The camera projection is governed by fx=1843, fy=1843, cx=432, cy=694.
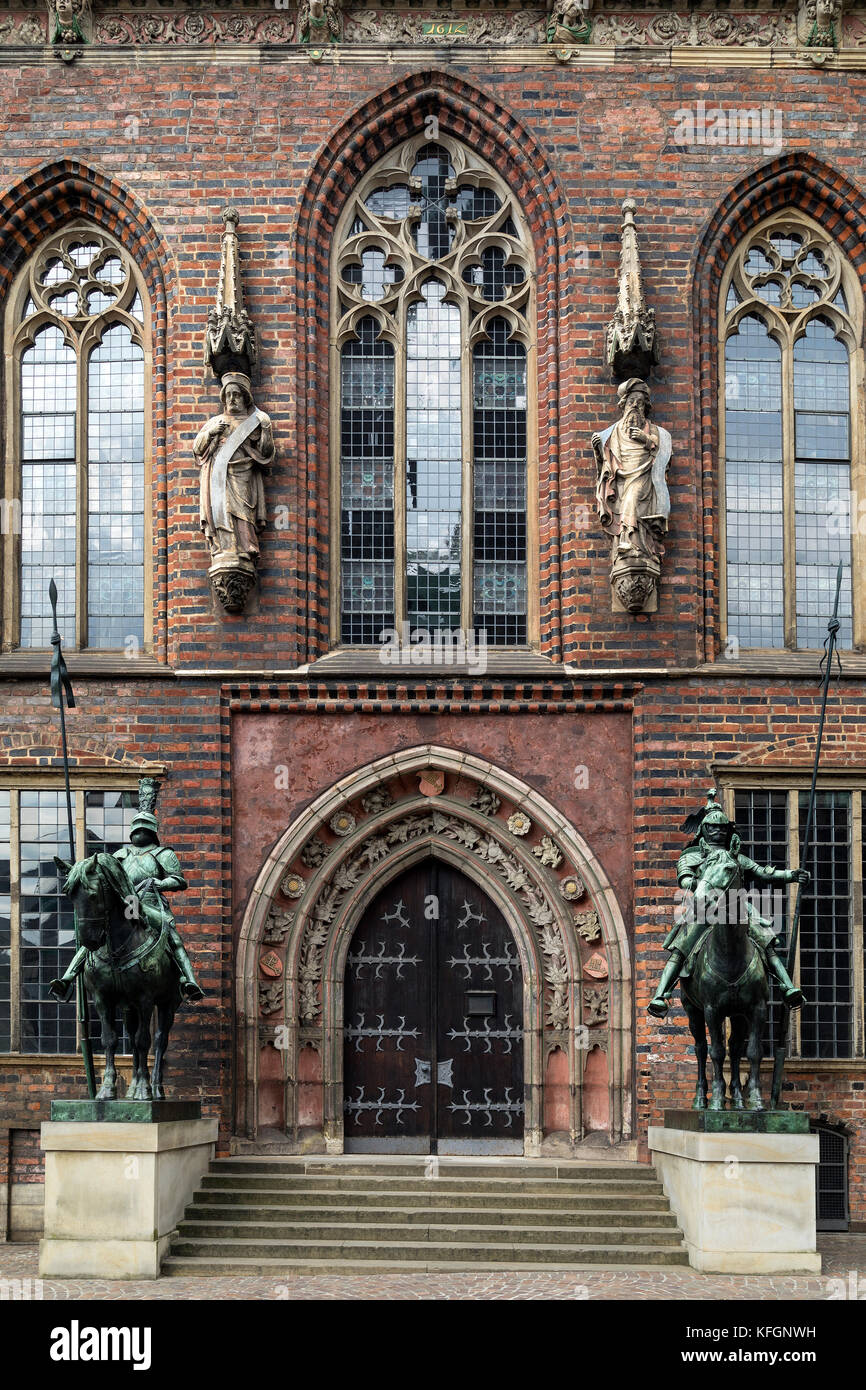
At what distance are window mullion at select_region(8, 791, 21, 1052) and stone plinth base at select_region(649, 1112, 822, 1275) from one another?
6.02 metres

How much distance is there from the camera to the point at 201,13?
16875mm

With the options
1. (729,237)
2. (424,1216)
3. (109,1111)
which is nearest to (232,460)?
(729,237)

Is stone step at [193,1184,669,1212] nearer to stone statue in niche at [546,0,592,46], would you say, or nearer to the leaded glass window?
the leaded glass window

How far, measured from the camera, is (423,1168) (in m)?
15.3

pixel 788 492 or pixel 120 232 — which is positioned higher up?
pixel 120 232

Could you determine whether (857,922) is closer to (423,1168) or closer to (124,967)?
(423,1168)

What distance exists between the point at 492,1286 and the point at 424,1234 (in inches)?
50.8

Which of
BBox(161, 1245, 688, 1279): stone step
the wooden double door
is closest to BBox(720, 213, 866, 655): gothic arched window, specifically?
the wooden double door

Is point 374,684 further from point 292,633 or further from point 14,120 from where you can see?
point 14,120

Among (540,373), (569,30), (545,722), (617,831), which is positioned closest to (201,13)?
(569,30)

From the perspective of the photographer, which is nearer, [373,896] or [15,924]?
[15,924]

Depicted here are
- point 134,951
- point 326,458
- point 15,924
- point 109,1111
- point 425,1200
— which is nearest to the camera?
point 109,1111

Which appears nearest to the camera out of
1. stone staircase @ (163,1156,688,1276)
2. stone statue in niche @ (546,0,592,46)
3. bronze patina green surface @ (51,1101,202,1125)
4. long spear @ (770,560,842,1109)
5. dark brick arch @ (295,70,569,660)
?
bronze patina green surface @ (51,1101,202,1125)

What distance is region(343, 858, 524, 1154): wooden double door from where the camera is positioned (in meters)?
16.0
